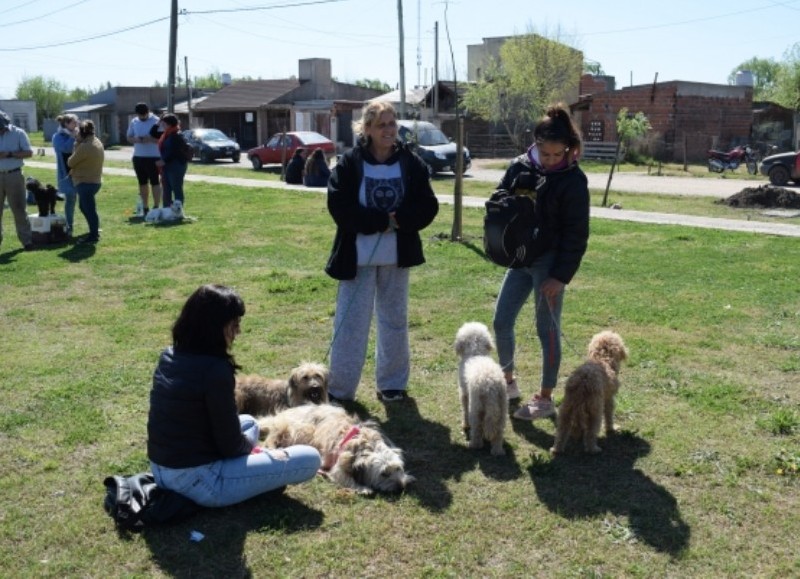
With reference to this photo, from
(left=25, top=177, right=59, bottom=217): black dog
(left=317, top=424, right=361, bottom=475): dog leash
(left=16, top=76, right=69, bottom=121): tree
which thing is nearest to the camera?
(left=317, top=424, right=361, bottom=475): dog leash

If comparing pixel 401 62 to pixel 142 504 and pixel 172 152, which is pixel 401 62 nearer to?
pixel 172 152

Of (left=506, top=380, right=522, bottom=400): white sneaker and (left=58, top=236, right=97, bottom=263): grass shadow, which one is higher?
(left=58, top=236, right=97, bottom=263): grass shadow

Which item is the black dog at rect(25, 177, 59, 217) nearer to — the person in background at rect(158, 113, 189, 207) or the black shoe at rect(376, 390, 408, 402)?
the person in background at rect(158, 113, 189, 207)

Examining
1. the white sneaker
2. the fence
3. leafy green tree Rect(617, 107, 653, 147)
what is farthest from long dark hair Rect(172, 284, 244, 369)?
the fence

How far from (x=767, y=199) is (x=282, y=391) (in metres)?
15.2

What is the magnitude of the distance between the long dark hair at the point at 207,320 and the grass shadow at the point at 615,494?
185cm

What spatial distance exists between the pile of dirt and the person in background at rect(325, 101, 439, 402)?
14.2 metres

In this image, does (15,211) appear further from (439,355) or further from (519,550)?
(519,550)

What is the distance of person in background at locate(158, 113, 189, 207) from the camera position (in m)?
13.3

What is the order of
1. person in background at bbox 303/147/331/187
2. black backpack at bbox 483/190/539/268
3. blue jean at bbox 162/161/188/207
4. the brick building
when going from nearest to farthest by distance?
black backpack at bbox 483/190/539/268 < blue jean at bbox 162/161/188/207 < person in background at bbox 303/147/331/187 < the brick building

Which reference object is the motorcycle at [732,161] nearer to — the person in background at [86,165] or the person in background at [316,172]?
the person in background at [316,172]

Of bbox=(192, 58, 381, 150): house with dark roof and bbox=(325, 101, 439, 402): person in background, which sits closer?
bbox=(325, 101, 439, 402): person in background

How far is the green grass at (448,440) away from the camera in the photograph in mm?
3557

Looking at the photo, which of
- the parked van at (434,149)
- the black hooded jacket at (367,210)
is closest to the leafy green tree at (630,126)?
the parked van at (434,149)
